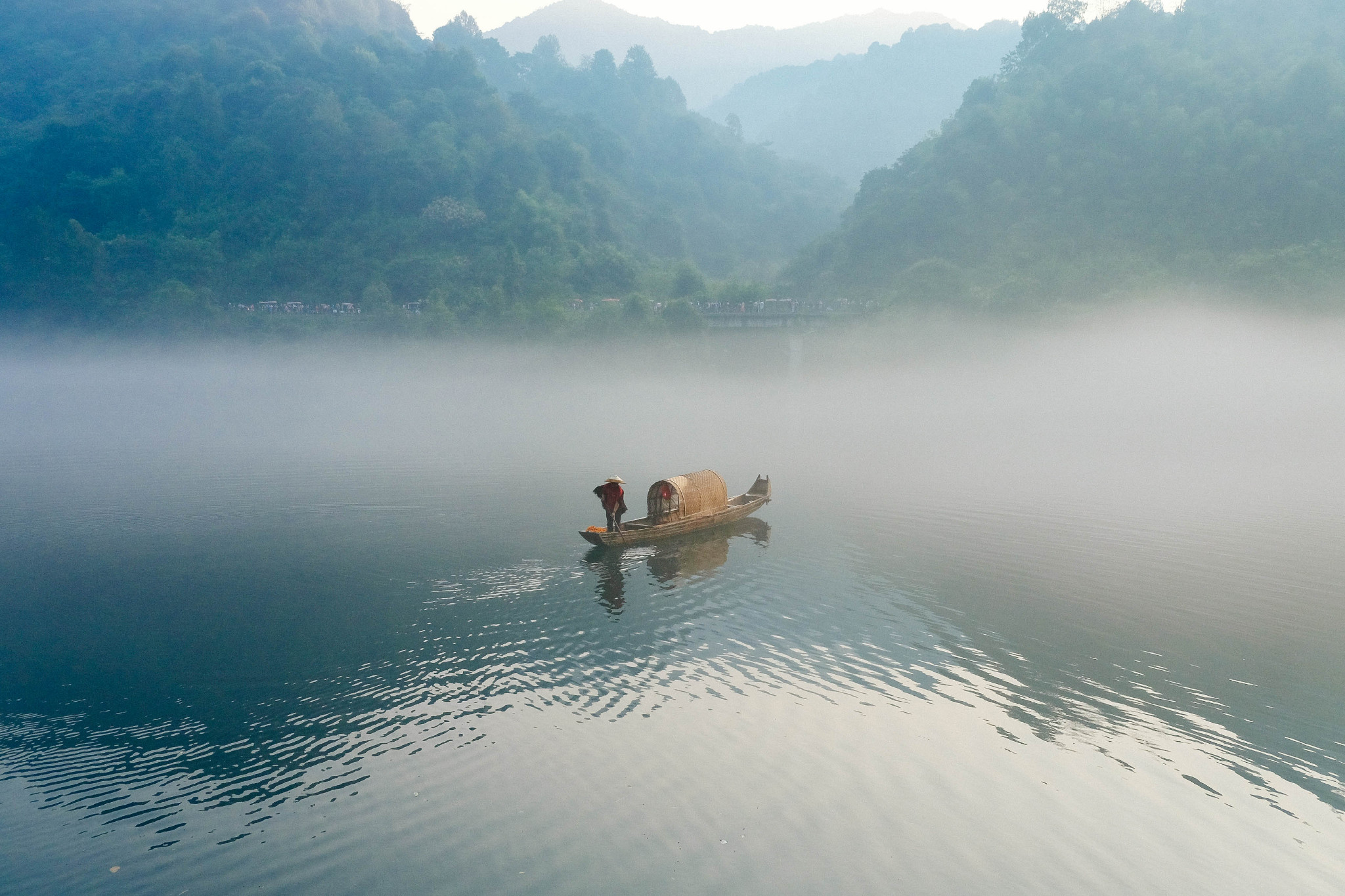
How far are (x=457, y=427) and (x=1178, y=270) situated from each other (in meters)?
81.6

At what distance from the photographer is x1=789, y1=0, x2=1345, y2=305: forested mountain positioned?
94438 millimetres

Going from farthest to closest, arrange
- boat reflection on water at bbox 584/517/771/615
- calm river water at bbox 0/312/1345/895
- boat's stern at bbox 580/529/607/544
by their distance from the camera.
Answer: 1. boat's stern at bbox 580/529/607/544
2. boat reflection on water at bbox 584/517/771/615
3. calm river water at bbox 0/312/1345/895

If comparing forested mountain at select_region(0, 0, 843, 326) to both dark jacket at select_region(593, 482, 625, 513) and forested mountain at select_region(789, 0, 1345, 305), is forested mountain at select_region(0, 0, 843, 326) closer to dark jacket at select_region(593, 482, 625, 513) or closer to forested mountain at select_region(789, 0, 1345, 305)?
forested mountain at select_region(789, 0, 1345, 305)

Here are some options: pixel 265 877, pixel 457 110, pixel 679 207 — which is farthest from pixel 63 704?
pixel 679 207

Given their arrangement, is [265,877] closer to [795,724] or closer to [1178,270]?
[795,724]

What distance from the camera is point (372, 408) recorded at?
257 feet

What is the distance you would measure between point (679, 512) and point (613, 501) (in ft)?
10.9

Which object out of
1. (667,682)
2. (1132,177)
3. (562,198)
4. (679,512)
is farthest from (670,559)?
(562,198)

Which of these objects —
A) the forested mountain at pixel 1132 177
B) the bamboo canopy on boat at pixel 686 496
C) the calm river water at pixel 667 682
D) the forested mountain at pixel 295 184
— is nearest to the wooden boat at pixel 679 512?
the bamboo canopy on boat at pixel 686 496

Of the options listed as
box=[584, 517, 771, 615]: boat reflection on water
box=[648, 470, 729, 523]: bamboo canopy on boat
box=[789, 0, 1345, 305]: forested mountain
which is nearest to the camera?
box=[584, 517, 771, 615]: boat reflection on water

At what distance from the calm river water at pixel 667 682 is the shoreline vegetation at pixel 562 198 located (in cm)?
6515

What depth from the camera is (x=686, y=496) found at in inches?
1209

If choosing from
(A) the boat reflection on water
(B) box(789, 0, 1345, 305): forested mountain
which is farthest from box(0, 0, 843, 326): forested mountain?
(A) the boat reflection on water

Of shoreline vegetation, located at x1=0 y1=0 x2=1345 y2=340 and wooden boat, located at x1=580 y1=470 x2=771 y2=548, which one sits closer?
wooden boat, located at x1=580 y1=470 x2=771 y2=548
